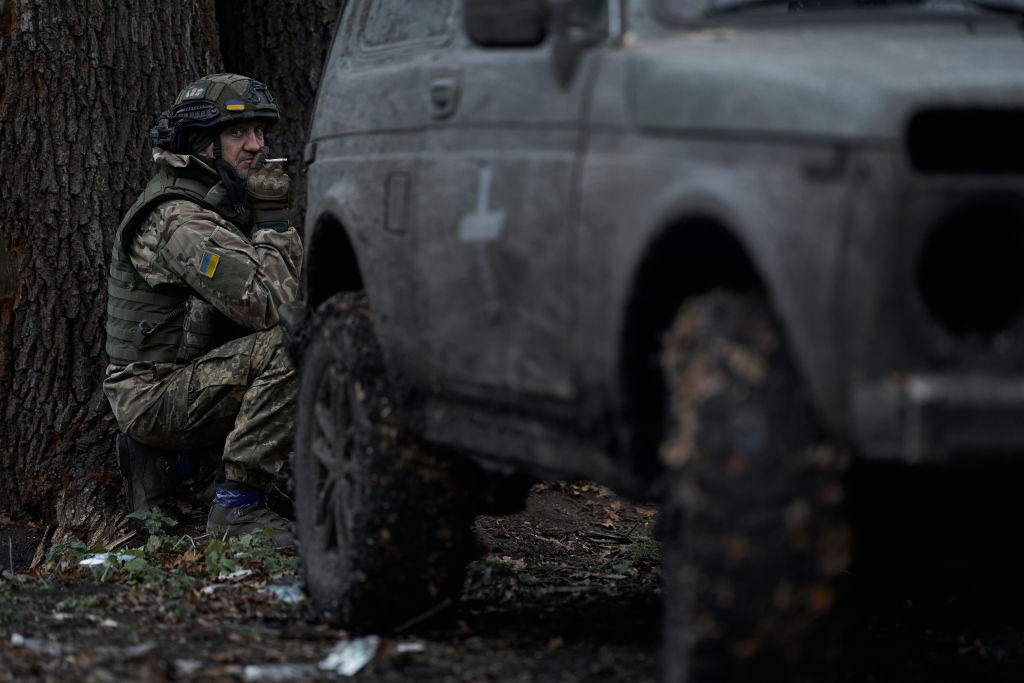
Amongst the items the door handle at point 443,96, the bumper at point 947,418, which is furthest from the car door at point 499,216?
the bumper at point 947,418

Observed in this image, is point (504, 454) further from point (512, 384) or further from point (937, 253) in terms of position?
point (937, 253)

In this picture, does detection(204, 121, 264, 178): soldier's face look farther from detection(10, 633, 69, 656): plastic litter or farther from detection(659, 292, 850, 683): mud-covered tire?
detection(659, 292, 850, 683): mud-covered tire

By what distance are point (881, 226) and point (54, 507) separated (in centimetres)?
536

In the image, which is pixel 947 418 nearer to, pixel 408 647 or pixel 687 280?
pixel 687 280

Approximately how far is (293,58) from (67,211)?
4.82 ft

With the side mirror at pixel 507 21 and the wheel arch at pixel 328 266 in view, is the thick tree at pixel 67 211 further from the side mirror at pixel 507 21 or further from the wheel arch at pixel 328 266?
the side mirror at pixel 507 21

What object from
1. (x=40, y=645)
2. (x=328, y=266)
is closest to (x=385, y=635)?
(x=40, y=645)

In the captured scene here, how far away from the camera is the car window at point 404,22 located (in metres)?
4.29

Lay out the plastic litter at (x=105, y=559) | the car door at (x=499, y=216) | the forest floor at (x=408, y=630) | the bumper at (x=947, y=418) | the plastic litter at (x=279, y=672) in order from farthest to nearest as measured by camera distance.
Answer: the plastic litter at (x=105, y=559) < the forest floor at (x=408, y=630) < the plastic litter at (x=279, y=672) < the car door at (x=499, y=216) < the bumper at (x=947, y=418)

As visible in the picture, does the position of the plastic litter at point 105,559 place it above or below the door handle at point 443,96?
below

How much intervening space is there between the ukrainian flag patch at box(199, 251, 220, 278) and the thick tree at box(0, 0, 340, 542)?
88cm

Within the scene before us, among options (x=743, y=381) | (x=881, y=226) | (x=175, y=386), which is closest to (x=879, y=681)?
(x=743, y=381)

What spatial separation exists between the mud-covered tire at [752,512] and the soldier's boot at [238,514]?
12.4 feet

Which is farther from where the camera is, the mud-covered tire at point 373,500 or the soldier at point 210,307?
the soldier at point 210,307
